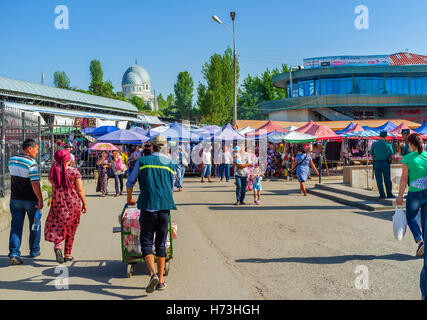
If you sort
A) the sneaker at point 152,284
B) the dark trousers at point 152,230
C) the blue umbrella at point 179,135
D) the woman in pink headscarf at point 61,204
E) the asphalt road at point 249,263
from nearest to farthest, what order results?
1. the sneaker at point 152,284
2. the asphalt road at point 249,263
3. the dark trousers at point 152,230
4. the woman in pink headscarf at point 61,204
5. the blue umbrella at point 179,135

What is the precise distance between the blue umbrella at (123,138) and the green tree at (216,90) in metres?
34.7

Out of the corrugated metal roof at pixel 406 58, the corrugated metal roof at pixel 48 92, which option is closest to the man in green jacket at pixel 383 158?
the corrugated metal roof at pixel 48 92

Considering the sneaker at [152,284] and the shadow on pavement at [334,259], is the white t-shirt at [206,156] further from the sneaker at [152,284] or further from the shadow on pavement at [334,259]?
the sneaker at [152,284]

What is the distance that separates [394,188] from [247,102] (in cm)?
6340

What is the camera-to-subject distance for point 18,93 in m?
32.7

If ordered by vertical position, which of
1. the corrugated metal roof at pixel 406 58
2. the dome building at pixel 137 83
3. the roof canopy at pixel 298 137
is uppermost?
the dome building at pixel 137 83

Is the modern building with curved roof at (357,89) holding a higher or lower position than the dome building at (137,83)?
lower

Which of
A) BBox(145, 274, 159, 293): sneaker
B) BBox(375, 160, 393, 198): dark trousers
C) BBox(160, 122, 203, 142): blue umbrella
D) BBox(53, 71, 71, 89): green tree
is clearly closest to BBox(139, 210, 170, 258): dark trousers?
BBox(145, 274, 159, 293): sneaker

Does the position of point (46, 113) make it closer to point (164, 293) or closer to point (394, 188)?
point (394, 188)

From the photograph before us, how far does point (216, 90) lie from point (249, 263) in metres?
51.2

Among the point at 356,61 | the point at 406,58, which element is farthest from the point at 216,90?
the point at 406,58

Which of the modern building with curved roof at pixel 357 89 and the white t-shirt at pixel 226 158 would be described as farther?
the modern building with curved roof at pixel 357 89

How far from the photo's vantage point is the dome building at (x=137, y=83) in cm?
13188

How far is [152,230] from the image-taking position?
4.68m
